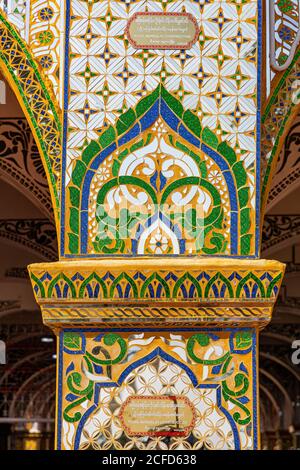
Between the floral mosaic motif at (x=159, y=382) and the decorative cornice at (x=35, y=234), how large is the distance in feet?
12.5

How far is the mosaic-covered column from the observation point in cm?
402

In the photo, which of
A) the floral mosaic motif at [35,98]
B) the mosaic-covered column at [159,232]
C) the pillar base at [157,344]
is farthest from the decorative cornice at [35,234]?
the pillar base at [157,344]

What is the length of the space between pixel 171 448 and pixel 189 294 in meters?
0.54

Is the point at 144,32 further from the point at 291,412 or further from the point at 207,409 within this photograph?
the point at 291,412

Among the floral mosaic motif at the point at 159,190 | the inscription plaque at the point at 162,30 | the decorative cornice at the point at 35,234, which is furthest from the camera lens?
the decorative cornice at the point at 35,234

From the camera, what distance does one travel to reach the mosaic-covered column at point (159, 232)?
4023 mm

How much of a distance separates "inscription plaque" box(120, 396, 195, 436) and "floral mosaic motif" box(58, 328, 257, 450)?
17mm

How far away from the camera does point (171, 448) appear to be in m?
3.96

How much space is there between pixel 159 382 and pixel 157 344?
0.45 feet

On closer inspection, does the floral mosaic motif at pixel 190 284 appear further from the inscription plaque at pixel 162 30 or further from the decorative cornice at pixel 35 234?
the decorative cornice at pixel 35 234

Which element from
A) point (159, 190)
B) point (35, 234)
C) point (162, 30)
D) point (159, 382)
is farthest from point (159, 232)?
point (35, 234)

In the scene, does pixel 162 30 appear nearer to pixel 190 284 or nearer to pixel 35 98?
pixel 35 98

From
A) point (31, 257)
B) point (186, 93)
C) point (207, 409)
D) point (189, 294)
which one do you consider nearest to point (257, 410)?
point (207, 409)

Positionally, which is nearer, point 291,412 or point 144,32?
point 144,32
